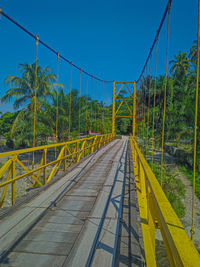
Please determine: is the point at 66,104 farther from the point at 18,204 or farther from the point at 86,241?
the point at 86,241

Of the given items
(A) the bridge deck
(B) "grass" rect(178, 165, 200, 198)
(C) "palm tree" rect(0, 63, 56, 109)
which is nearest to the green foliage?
(C) "palm tree" rect(0, 63, 56, 109)

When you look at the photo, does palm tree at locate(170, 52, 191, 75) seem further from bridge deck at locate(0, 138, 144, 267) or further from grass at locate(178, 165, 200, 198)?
bridge deck at locate(0, 138, 144, 267)

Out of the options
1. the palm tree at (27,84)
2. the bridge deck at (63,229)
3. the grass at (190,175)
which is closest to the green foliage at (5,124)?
the palm tree at (27,84)

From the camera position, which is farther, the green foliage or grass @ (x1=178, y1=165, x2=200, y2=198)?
the green foliage

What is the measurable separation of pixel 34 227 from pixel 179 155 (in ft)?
56.2

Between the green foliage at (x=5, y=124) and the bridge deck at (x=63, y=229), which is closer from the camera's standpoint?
the bridge deck at (x=63, y=229)

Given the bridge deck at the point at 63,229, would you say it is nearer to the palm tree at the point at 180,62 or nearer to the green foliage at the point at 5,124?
the green foliage at the point at 5,124

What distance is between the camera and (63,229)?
7.36 feet

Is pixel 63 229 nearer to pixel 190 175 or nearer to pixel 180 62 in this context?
pixel 190 175

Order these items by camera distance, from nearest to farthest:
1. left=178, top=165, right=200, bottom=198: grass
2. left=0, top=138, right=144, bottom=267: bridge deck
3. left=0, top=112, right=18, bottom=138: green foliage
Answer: left=0, top=138, right=144, bottom=267: bridge deck, left=178, top=165, right=200, bottom=198: grass, left=0, top=112, right=18, bottom=138: green foliage

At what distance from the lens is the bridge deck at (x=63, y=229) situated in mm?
1714

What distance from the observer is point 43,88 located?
55.6 feet

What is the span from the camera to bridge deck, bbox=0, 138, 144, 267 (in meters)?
1.71

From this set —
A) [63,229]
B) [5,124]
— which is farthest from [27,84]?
[63,229]
